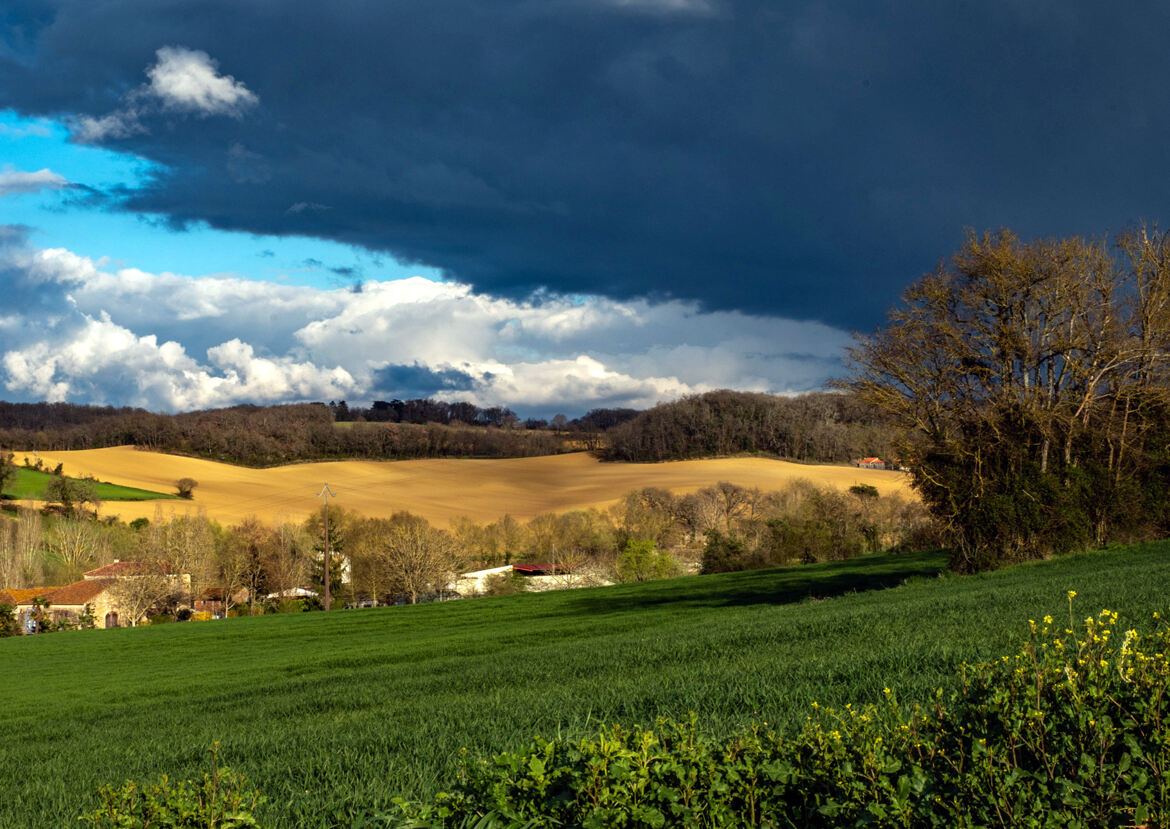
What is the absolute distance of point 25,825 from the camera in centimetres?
606

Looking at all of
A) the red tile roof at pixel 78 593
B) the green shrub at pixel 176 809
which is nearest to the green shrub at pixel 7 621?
the red tile roof at pixel 78 593

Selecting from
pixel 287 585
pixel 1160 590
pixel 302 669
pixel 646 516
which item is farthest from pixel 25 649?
pixel 646 516

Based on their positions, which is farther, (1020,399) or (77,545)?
(77,545)

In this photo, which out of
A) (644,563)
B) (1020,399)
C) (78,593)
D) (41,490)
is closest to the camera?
(1020,399)

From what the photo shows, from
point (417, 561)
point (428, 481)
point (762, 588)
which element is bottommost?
point (417, 561)

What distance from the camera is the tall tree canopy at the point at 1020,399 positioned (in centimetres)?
2761

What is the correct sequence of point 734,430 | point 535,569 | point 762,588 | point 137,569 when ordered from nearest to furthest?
point 762,588 < point 137,569 < point 535,569 < point 734,430

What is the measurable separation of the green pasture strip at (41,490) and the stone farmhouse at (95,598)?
101 feet

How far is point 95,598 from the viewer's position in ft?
226

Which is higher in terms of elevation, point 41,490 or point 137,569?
point 41,490

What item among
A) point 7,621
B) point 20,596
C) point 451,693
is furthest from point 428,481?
point 451,693

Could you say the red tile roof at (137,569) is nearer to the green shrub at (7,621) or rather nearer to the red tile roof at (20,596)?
the red tile roof at (20,596)

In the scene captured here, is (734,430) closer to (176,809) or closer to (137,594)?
(137,594)

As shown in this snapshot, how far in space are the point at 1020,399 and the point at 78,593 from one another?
71925 mm
